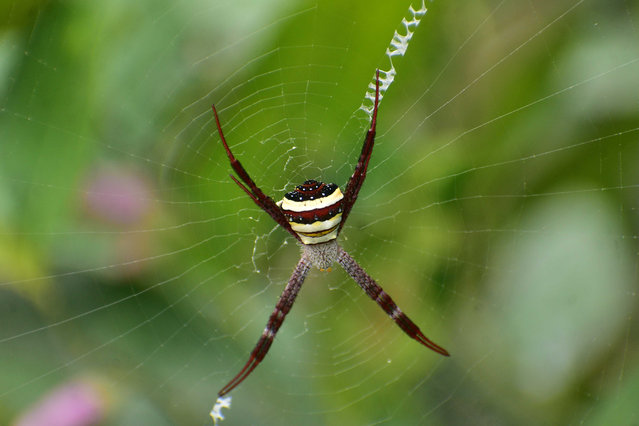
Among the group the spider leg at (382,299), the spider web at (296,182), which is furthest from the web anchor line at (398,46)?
the spider leg at (382,299)

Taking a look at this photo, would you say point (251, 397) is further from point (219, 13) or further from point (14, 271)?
point (219, 13)

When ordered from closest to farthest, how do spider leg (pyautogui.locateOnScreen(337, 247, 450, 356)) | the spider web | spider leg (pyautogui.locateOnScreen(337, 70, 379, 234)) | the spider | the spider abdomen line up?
the spider web < spider leg (pyautogui.locateOnScreen(337, 70, 379, 234)) < the spider < spider leg (pyautogui.locateOnScreen(337, 247, 450, 356)) < the spider abdomen

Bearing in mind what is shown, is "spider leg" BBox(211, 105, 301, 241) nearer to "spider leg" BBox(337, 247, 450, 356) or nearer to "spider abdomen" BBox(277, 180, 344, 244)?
"spider abdomen" BBox(277, 180, 344, 244)

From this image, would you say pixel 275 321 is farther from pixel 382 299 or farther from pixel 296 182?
pixel 296 182

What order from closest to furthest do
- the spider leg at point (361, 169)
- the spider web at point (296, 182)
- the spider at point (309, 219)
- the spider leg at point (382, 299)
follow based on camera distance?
1. the spider web at point (296, 182)
2. the spider leg at point (361, 169)
3. the spider at point (309, 219)
4. the spider leg at point (382, 299)

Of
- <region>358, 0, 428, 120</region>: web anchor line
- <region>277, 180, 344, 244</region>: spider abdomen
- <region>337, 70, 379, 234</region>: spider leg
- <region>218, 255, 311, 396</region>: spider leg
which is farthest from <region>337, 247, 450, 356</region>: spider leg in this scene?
<region>358, 0, 428, 120</region>: web anchor line

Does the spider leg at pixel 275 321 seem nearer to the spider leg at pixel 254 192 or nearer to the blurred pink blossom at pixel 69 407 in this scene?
the spider leg at pixel 254 192
